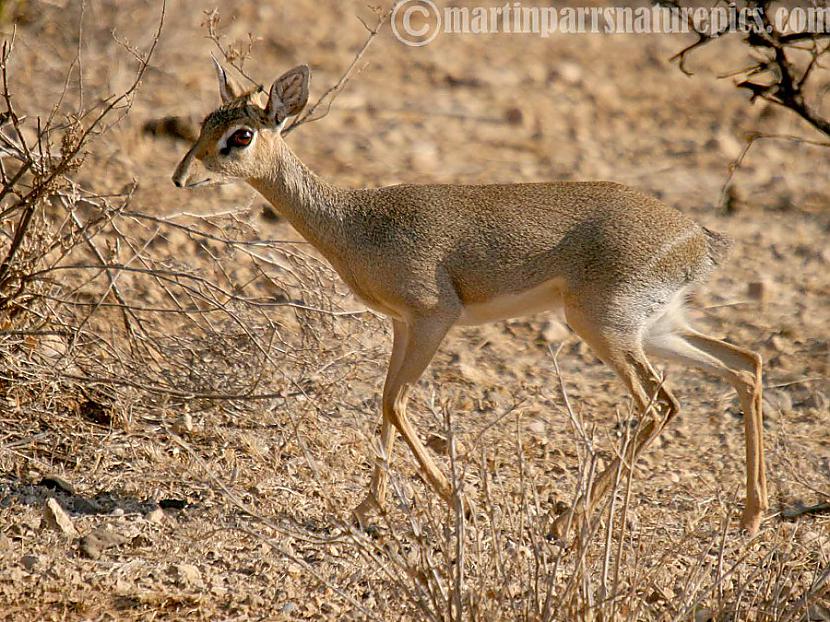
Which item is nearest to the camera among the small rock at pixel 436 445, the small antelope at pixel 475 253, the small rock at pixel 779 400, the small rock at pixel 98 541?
the small rock at pixel 98 541

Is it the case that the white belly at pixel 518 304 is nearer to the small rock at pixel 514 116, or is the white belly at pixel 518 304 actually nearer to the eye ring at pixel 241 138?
the eye ring at pixel 241 138

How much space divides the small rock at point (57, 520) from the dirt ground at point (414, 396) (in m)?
0.03

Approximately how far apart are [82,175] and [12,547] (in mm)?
3946

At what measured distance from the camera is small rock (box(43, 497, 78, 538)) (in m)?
4.82

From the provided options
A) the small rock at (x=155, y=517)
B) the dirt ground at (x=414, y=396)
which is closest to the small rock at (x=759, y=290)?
the dirt ground at (x=414, y=396)

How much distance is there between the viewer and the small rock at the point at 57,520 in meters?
4.82

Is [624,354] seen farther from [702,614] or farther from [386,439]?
[702,614]

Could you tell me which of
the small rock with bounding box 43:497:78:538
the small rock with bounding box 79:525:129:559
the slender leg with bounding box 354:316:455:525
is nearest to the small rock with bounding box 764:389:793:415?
the slender leg with bounding box 354:316:455:525

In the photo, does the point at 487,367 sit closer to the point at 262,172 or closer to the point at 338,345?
the point at 338,345

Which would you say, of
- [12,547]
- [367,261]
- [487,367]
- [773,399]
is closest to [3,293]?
[12,547]

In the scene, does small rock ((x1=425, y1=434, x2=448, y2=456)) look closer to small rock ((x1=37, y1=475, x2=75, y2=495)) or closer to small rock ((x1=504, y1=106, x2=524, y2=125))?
small rock ((x1=37, y1=475, x2=75, y2=495))

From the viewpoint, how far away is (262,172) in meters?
5.33

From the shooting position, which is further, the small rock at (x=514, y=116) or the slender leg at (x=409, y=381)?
the small rock at (x=514, y=116)

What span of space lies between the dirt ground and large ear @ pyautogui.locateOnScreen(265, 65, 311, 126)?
60 centimetres
